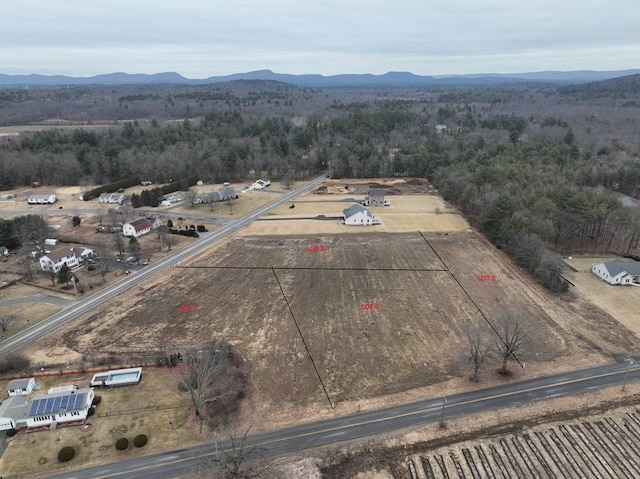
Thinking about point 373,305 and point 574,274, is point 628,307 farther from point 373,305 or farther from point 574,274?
point 373,305

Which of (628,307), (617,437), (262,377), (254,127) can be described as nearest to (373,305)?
(262,377)

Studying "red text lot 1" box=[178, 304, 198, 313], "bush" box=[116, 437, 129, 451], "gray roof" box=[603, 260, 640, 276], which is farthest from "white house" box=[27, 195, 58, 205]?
"gray roof" box=[603, 260, 640, 276]

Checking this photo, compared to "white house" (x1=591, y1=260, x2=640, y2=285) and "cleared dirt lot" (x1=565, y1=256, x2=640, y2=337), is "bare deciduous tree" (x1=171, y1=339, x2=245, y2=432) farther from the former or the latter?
"white house" (x1=591, y1=260, x2=640, y2=285)

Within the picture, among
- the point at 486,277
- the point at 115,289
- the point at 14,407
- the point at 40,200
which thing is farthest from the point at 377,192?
the point at 40,200

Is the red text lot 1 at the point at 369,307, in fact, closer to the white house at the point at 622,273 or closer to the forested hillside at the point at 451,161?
the forested hillside at the point at 451,161

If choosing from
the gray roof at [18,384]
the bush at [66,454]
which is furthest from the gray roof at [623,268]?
the gray roof at [18,384]

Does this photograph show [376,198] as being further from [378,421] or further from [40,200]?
[40,200]
